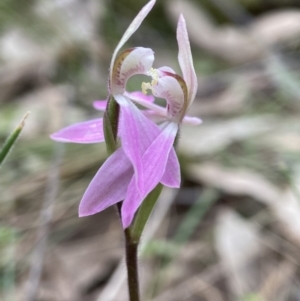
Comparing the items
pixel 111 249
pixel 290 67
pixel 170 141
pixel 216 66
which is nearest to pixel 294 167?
pixel 111 249

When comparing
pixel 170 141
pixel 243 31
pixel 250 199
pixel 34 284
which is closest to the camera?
pixel 170 141

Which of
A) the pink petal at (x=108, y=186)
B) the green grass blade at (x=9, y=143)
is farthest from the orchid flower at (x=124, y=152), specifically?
the green grass blade at (x=9, y=143)

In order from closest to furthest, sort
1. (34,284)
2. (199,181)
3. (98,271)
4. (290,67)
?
(34,284), (98,271), (199,181), (290,67)

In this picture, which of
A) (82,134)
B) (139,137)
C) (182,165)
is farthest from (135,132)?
(182,165)

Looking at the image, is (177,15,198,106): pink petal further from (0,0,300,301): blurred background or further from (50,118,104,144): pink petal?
(0,0,300,301): blurred background

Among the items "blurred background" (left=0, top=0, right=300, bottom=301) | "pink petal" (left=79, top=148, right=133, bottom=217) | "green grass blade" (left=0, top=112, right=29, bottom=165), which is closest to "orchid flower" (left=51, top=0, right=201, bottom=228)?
"pink petal" (left=79, top=148, right=133, bottom=217)

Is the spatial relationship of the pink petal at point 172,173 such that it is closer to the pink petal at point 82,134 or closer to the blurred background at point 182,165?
the pink petal at point 82,134

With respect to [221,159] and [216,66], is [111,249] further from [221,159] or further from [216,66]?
[216,66]
